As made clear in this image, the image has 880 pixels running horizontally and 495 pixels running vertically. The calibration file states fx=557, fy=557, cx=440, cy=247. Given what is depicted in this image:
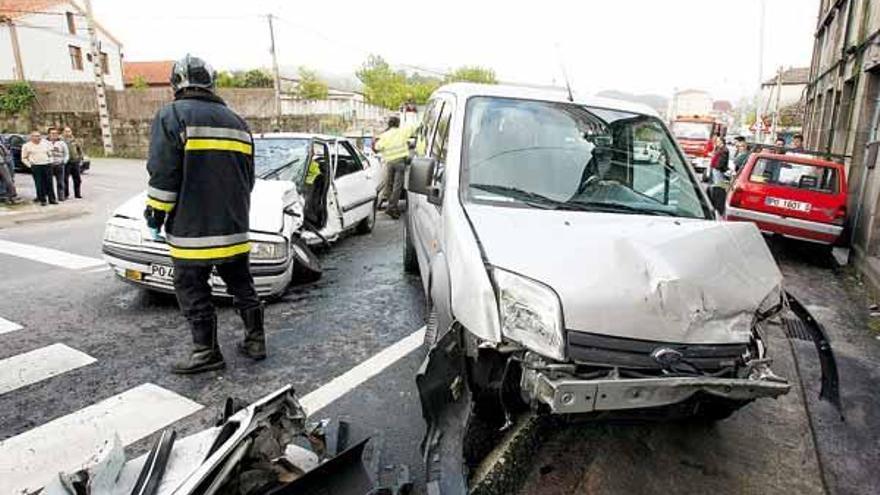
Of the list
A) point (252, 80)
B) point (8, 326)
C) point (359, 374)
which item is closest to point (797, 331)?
point (359, 374)

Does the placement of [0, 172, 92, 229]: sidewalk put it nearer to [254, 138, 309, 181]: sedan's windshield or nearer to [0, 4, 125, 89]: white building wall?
[254, 138, 309, 181]: sedan's windshield

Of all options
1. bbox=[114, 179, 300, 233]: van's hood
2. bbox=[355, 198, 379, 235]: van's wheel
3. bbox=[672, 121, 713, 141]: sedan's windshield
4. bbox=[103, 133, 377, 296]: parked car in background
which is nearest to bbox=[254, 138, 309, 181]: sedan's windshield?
bbox=[103, 133, 377, 296]: parked car in background

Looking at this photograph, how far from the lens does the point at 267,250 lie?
15.5 feet

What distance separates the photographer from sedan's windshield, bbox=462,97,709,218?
3318 millimetres

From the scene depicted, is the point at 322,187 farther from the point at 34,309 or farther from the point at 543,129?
the point at 543,129

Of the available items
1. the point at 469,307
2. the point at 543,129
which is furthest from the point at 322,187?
the point at 469,307

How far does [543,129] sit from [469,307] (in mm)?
1682

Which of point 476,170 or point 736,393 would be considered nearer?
point 736,393

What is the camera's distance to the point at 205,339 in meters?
3.75

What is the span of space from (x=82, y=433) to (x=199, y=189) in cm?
153

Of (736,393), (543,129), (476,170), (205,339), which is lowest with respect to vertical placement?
(205,339)

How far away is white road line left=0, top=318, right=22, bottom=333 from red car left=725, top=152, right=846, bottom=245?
29.8ft

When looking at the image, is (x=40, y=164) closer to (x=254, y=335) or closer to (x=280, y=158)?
(x=280, y=158)

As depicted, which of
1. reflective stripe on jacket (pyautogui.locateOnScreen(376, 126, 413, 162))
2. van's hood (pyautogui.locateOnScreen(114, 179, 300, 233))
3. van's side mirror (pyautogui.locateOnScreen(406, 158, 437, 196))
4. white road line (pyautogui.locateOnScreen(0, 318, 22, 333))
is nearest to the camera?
van's side mirror (pyautogui.locateOnScreen(406, 158, 437, 196))
